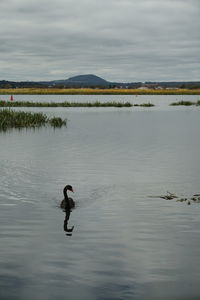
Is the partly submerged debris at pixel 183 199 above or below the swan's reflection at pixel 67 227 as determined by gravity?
above

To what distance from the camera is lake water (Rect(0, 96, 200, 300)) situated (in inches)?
516

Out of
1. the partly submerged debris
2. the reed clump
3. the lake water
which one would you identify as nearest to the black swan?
the lake water

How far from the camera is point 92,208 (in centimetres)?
2186

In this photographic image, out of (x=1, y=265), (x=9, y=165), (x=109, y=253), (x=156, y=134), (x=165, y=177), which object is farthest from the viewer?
(x=156, y=134)

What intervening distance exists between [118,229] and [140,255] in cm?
299

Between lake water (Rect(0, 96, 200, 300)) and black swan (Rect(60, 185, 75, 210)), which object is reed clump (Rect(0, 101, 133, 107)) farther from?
black swan (Rect(60, 185, 75, 210))

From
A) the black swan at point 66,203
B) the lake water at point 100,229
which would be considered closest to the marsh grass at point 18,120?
the lake water at point 100,229

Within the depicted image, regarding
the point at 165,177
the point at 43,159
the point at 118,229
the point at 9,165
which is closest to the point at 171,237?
the point at 118,229

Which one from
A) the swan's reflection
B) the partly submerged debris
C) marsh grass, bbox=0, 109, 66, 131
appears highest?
marsh grass, bbox=0, 109, 66, 131

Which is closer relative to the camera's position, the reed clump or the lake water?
the lake water

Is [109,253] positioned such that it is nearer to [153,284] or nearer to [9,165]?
[153,284]

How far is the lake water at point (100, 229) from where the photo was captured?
1309 cm

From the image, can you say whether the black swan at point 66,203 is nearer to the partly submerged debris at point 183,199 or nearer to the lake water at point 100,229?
the lake water at point 100,229

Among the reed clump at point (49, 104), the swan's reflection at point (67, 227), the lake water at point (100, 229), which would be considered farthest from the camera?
the reed clump at point (49, 104)
